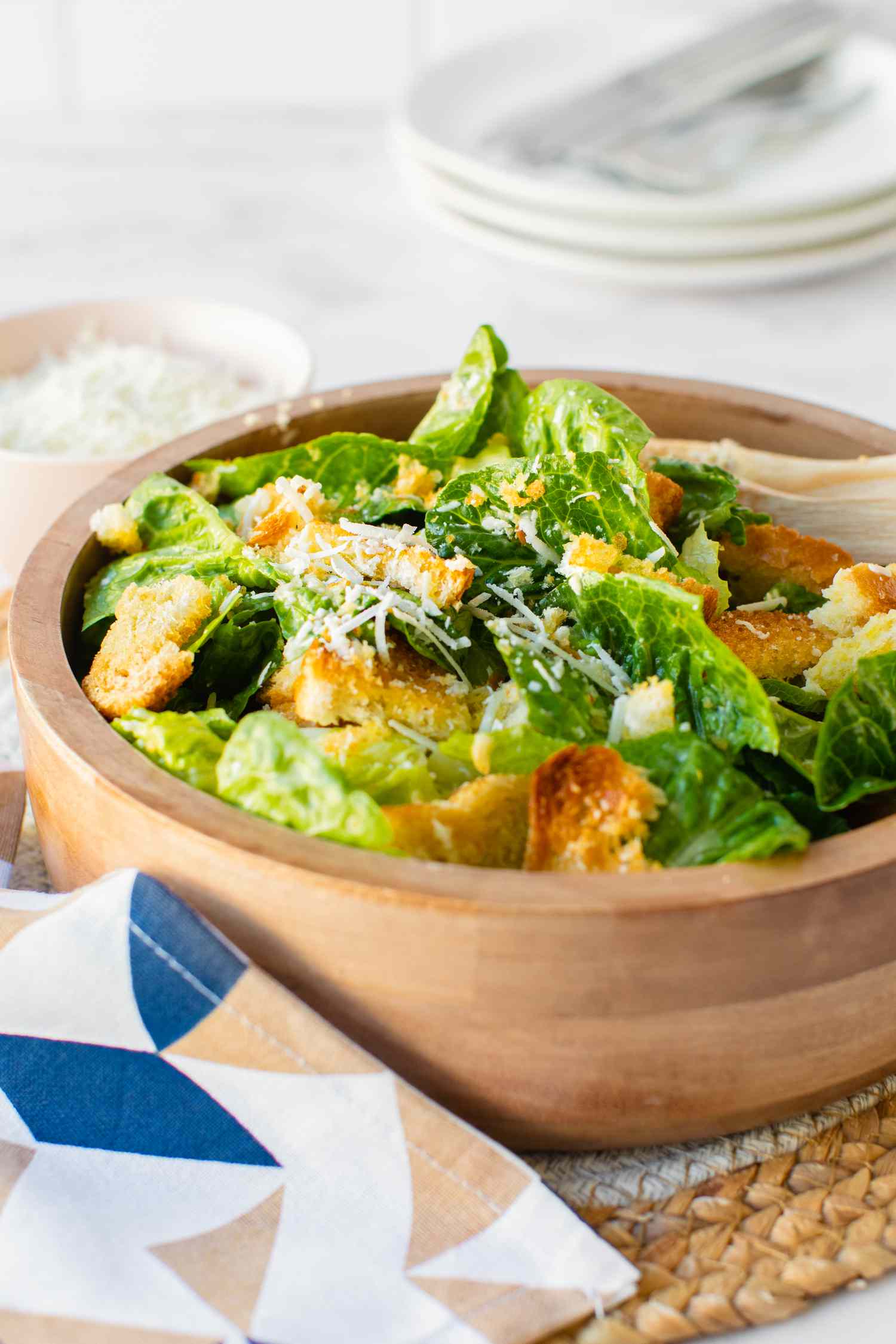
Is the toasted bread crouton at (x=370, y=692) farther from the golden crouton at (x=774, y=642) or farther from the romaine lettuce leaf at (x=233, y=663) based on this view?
the golden crouton at (x=774, y=642)

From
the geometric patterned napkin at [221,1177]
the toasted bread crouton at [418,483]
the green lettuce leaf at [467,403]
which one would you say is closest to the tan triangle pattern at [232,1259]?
the geometric patterned napkin at [221,1177]

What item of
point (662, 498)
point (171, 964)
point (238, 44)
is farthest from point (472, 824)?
point (238, 44)

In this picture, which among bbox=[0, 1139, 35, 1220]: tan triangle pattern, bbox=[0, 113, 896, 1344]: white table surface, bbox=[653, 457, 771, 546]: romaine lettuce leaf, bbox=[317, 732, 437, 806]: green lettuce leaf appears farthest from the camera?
bbox=[0, 113, 896, 1344]: white table surface

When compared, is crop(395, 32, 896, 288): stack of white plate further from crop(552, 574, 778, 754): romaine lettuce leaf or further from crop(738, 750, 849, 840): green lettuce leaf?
crop(738, 750, 849, 840): green lettuce leaf

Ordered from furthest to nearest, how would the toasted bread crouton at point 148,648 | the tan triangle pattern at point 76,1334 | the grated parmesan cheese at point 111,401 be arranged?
1. the grated parmesan cheese at point 111,401
2. the toasted bread crouton at point 148,648
3. the tan triangle pattern at point 76,1334

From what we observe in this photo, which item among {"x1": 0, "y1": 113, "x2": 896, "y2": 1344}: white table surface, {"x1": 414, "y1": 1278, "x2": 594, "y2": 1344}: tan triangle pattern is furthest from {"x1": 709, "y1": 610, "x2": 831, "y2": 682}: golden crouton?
{"x1": 0, "y1": 113, "x2": 896, "y2": 1344}: white table surface

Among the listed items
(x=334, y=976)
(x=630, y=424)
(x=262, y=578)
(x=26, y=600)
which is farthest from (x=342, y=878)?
(x=630, y=424)
